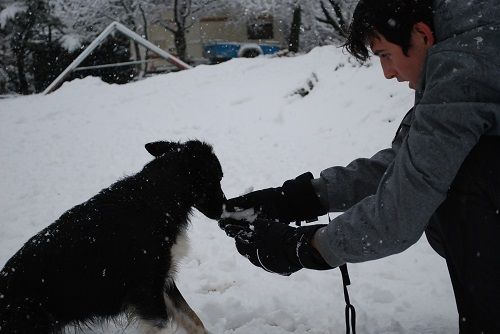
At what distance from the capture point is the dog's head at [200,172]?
3363mm

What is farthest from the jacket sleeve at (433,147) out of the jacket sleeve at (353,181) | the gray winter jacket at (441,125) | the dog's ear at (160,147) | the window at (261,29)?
the window at (261,29)

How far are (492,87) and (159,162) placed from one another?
2312 mm

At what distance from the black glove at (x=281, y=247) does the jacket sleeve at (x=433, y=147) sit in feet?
0.92

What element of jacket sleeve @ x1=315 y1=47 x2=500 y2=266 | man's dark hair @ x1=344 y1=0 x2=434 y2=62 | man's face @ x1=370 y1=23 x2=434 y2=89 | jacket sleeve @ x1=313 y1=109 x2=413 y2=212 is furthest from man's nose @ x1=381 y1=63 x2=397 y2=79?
jacket sleeve @ x1=313 y1=109 x2=413 y2=212

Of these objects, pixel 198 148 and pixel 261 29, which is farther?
pixel 261 29

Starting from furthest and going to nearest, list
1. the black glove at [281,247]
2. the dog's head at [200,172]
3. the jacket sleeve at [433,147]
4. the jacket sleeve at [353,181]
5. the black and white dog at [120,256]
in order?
the dog's head at [200,172], the jacket sleeve at [353,181], the black and white dog at [120,256], the black glove at [281,247], the jacket sleeve at [433,147]

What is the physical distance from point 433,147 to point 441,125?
0.29ft

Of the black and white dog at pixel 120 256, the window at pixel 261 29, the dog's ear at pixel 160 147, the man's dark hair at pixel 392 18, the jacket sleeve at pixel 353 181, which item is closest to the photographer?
the man's dark hair at pixel 392 18

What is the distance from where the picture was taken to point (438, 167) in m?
1.78

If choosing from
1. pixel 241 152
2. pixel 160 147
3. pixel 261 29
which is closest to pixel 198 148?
pixel 160 147

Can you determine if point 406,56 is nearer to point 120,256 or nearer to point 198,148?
point 198,148

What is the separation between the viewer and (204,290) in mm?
3852

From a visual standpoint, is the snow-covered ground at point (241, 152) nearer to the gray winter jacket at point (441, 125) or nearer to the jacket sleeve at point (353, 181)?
the jacket sleeve at point (353, 181)

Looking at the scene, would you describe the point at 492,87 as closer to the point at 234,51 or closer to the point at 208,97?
the point at 208,97
